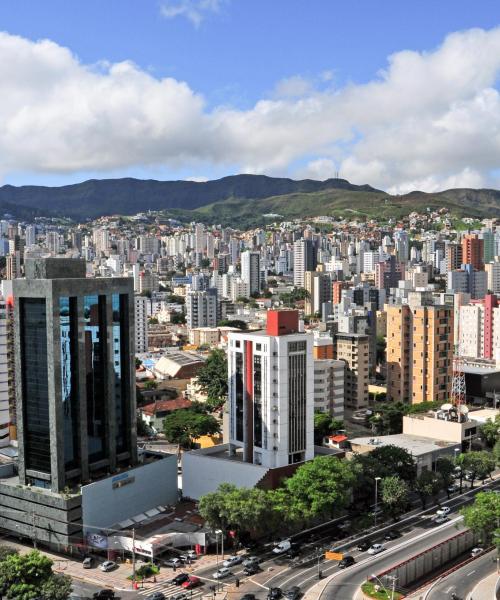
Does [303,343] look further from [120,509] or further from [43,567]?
[43,567]

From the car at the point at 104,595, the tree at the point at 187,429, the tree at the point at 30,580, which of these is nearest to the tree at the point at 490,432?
the tree at the point at 187,429

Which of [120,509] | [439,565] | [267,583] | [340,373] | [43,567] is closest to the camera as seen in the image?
[43,567]

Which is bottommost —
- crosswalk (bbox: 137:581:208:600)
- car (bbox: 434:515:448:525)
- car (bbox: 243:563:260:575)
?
crosswalk (bbox: 137:581:208:600)

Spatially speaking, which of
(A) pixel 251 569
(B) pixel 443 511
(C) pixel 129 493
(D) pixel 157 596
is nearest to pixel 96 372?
(C) pixel 129 493

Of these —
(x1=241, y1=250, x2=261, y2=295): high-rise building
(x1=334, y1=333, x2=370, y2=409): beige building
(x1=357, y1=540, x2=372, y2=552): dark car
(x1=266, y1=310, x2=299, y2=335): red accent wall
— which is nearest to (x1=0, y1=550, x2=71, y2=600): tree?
(x1=357, y1=540, x2=372, y2=552): dark car

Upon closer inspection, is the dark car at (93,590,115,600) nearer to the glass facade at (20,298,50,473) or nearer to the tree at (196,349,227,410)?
the glass facade at (20,298,50,473)

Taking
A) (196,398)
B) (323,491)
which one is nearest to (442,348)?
(196,398)

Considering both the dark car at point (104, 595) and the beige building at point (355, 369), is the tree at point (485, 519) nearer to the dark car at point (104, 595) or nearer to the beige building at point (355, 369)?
the dark car at point (104, 595)
